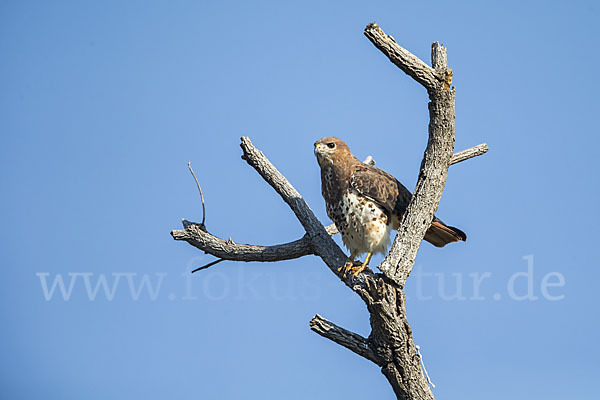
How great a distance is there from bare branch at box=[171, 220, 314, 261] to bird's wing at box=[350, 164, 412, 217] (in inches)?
26.4

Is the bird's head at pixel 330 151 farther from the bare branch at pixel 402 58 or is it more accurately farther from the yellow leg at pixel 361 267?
the bare branch at pixel 402 58

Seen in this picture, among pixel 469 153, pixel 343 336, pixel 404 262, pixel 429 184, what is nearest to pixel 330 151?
pixel 469 153

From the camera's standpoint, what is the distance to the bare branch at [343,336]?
187 inches

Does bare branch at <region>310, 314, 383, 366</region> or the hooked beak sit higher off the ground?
the hooked beak

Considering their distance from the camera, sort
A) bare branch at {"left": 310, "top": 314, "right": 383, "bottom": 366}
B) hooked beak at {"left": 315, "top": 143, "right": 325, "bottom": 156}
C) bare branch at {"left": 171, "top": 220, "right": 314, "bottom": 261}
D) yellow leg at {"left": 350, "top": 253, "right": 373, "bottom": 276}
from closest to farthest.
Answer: bare branch at {"left": 310, "top": 314, "right": 383, "bottom": 366}
yellow leg at {"left": 350, "top": 253, "right": 373, "bottom": 276}
bare branch at {"left": 171, "top": 220, "right": 314, "bottom": 261}
hooked beak at {"left": 315, "top": 143, "right": 325, "bottom": 156}

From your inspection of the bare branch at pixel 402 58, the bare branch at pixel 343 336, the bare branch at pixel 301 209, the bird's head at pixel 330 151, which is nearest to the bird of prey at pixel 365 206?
the bird's head at pixel 330 151

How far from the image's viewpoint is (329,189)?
5949 mm

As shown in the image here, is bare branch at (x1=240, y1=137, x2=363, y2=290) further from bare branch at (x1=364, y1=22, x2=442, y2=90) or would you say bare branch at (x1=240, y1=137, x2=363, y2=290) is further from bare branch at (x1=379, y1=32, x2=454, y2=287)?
bare branch at (x1=364, y1=22, x2=442, y2=90)

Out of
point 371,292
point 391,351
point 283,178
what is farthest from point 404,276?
point 283,178

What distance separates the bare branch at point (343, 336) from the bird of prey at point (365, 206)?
28.4 inches

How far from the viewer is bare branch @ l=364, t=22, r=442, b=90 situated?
13.9ft

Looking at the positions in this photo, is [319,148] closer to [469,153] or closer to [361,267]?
[361,267]

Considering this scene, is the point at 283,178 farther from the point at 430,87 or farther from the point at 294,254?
the point at 430,87

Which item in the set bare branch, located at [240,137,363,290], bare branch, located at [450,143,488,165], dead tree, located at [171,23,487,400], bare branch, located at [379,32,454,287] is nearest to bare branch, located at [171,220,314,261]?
bare branch, located at [240,137,363,290]
